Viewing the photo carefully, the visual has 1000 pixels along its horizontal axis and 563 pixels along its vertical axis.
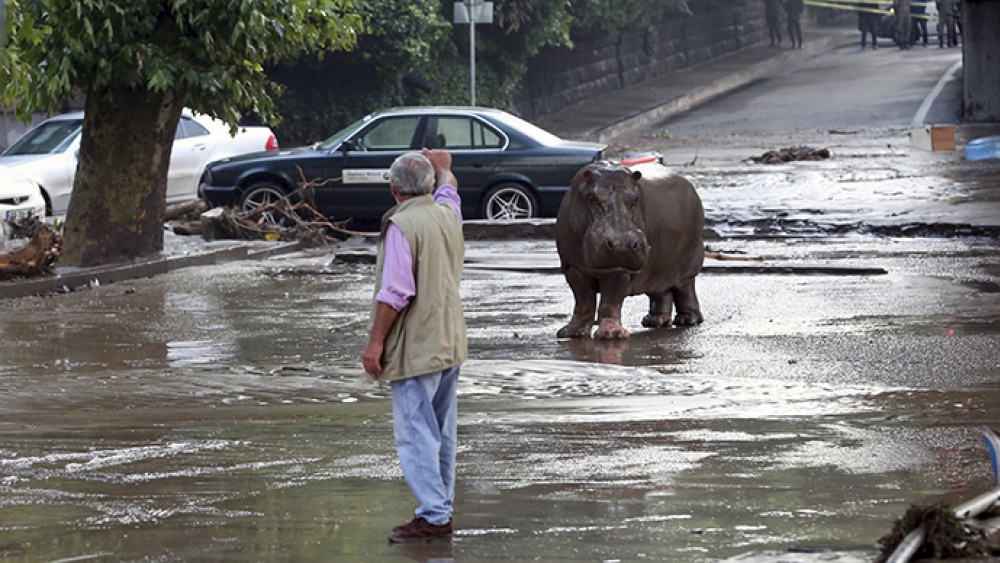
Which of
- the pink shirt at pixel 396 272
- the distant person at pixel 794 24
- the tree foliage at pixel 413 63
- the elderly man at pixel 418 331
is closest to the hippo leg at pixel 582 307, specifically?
the elderly man at pixel 418 331

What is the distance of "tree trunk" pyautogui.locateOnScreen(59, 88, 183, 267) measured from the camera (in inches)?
595

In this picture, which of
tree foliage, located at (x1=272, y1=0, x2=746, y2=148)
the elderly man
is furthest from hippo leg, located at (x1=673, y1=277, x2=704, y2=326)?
tree foliage, located at (x1=272, y1=0, x2=746, y2=148)

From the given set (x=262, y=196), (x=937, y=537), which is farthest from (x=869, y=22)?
(x=937, y=537)

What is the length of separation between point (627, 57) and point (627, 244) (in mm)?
35100

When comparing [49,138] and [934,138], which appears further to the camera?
[934,138]

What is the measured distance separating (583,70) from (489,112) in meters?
22.3

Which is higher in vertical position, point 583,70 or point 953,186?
point 583,70

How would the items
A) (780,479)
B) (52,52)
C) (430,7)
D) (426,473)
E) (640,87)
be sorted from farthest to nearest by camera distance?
(640,87), (430,7), (52,52), (780,479), (426,473)

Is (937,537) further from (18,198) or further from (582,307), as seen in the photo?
(18,198)

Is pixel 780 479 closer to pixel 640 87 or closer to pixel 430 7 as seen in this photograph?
pixel 430 7

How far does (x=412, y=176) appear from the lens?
18.4ft

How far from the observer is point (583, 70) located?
41.0m

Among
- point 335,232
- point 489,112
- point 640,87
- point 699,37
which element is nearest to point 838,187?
point 489,112

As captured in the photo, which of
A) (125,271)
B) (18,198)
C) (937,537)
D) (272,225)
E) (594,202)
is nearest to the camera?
(937,537)
